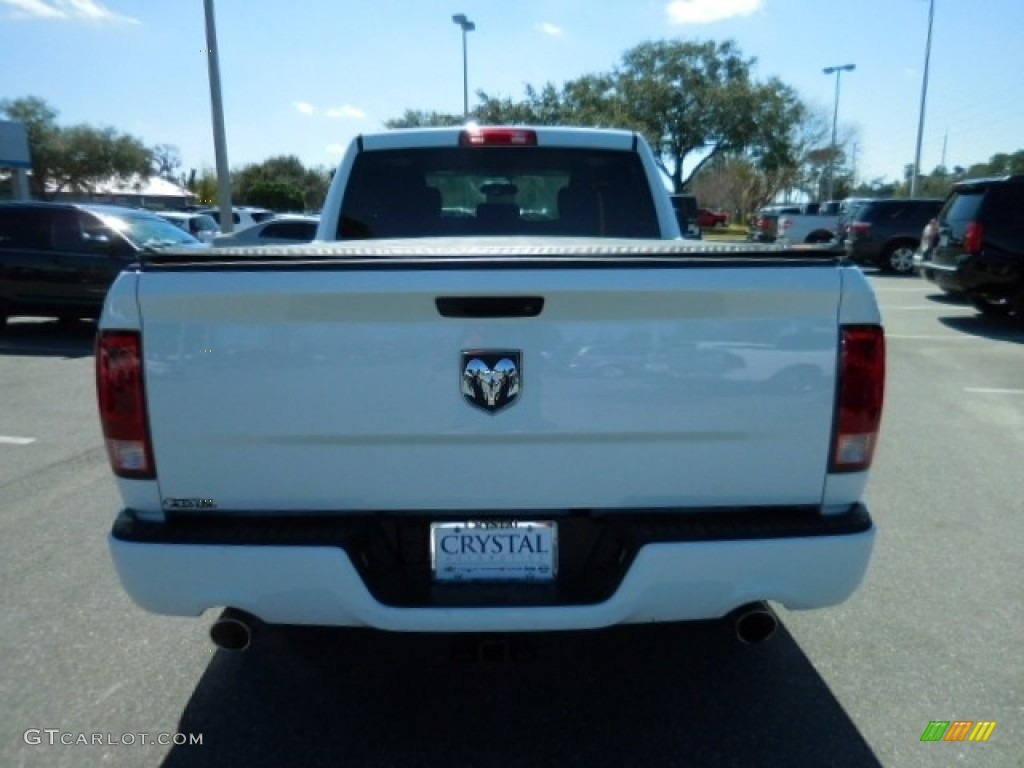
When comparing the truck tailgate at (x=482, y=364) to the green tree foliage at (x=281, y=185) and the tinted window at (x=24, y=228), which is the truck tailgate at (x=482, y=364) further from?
the green tree foliage at (x=281, y=185)

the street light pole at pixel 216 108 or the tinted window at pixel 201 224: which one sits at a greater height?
the street light pole at pixel 216 108

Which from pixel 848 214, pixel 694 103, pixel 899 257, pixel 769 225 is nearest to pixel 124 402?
pixel 899 257

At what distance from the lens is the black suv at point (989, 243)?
10.7 metres

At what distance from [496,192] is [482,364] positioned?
7.38 feet

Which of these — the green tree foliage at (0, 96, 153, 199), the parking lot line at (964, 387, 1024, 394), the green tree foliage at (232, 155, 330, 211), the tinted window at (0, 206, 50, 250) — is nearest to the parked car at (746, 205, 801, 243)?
the parking lot line at (964, 387, 1024, 394)

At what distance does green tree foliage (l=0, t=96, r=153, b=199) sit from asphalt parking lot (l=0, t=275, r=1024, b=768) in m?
65.9

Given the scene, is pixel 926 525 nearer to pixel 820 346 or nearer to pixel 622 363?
pixel 820 346

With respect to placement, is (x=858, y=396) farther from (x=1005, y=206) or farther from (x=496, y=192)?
(x=1005, y=206)

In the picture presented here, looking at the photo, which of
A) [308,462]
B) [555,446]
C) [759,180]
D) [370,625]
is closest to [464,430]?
[555,446]

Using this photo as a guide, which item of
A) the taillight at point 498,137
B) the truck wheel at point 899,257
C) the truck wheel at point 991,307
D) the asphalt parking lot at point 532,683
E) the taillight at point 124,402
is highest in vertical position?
the taillight at point 498,137

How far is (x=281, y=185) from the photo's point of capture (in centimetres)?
5850

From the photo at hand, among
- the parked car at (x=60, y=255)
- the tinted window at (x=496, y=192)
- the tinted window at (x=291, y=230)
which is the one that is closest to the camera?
the tinted window at (x=496, y=192)

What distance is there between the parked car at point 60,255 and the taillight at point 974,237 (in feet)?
34.7

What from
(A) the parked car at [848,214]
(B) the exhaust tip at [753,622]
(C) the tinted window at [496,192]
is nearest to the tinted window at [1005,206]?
(C) the tinted window at [496,192]
